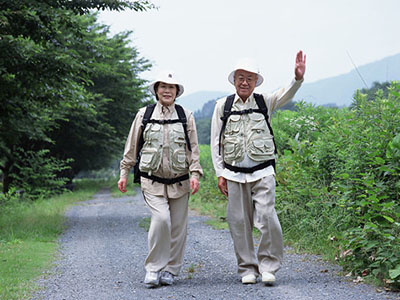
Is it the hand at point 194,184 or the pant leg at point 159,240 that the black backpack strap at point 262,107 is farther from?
the pant leg at point 159,240

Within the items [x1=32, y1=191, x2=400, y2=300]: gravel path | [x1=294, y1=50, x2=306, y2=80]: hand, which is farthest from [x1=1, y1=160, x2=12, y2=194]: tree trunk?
[x1=294, y1=50, x2=306, y2=80]: hand

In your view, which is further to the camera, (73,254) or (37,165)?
(37,165)

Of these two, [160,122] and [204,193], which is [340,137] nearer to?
[160,122]

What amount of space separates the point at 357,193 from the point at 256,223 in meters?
1.20

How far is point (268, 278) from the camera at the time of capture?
541 cm

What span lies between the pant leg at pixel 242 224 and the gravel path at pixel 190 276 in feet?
0.74

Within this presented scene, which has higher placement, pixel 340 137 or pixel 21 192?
pixel 340 137

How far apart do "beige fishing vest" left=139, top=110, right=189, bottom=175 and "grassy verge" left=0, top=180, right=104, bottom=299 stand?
1810 millimetres

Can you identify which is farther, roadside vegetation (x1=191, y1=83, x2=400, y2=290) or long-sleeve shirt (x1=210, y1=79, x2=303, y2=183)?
long-sleeve shirt (x1=210, y1=79, x2=303, y2=183)

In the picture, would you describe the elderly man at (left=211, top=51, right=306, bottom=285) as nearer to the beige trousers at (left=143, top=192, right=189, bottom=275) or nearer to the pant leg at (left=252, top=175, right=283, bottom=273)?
the pant leg at (left=252, top=175, right=283, bottom=273)

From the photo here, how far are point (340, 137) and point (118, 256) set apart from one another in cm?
366

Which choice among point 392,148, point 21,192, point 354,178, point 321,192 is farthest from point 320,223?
point 21,192

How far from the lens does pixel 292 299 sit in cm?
489

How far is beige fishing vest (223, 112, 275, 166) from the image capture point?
18.3 ft
